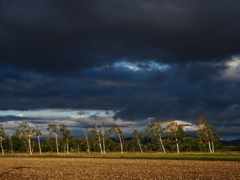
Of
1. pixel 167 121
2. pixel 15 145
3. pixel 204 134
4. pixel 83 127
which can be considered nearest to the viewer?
pixel 204 134

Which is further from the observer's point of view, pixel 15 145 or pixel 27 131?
pixel 15 145

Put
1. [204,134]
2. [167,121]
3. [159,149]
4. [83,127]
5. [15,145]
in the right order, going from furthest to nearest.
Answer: [15,145]
[83,127]
[159,149]
[167,121]
[204,134]

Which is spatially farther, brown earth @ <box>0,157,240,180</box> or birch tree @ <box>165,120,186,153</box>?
birch tree @ <box>165,120,186,153</box>

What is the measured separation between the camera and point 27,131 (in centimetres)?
14988

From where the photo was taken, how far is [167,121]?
123000 millimetres

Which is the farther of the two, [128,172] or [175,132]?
[175,132]

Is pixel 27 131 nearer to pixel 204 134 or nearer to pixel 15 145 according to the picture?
pixel 15 145

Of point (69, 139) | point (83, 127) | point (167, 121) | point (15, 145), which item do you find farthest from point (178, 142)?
point (15, 145)

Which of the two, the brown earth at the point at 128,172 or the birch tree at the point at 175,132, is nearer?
the brown earth at the point at 128,172

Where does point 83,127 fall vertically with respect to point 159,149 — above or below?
above

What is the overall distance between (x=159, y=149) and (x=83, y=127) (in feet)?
130

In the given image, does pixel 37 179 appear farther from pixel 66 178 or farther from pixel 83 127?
pixel 83 127

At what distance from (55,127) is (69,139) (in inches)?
485

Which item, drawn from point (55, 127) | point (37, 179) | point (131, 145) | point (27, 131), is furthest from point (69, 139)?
point (37, 179)
